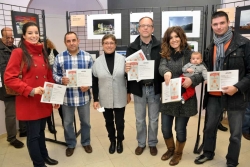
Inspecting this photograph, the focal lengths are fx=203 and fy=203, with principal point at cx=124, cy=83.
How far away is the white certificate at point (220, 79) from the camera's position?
74.3 inches

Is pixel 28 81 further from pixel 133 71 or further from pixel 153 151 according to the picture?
pixel 153 151

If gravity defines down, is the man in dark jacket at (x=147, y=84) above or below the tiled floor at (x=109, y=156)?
above

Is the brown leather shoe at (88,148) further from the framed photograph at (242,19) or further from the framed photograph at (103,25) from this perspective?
the framed photograph at (242,19)

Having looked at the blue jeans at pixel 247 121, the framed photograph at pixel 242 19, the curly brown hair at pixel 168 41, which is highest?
the framed photograph at pixel 242 19

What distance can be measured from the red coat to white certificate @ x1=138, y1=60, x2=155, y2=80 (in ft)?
3.20

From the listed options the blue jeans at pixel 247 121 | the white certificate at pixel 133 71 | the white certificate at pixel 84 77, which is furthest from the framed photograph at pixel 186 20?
the white certificate at pixel 84 77

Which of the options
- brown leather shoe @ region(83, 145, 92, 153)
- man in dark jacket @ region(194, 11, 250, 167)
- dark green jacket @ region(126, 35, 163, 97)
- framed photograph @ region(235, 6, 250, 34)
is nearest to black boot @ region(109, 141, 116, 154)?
brown leather shoe @ region(83, 145, 92, 153)

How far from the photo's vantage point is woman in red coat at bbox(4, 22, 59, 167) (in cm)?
185

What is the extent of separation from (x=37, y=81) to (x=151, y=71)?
1.17 metres

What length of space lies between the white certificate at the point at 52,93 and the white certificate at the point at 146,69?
33.3 inches

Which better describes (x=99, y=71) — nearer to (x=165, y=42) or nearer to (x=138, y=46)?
(x=138, y=46)

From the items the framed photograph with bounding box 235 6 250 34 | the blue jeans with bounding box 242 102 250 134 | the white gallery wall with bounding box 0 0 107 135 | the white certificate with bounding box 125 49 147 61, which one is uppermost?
the white gallery wall with bounding box 0 0 107 135

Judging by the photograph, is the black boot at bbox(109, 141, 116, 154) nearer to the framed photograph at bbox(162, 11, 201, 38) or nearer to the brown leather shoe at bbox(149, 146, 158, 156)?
the brown leather shoe at bbox(149, 146, 158, 156)

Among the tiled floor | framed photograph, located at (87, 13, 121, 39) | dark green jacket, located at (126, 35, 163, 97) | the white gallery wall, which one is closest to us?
dark green jacket, located at (126, 35, 163, 97)
